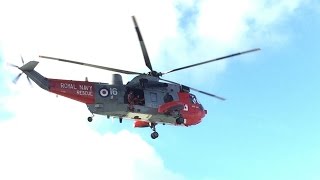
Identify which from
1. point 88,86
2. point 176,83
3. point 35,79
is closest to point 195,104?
point 176,83

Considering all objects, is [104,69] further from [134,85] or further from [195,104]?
[195,104]

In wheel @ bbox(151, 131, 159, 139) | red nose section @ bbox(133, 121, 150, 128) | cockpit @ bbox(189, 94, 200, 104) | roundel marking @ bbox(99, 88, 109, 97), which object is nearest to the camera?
roundel marking @ bbox(99, 88, 109, 97)

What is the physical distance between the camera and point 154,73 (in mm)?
80688

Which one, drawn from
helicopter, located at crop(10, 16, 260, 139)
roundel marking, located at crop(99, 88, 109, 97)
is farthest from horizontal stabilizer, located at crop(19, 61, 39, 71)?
roundel marking, located at crop(99, 88, 109, 97)

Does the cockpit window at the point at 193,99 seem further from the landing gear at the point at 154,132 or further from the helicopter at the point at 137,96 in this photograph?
the landing gear at the point at 154,132

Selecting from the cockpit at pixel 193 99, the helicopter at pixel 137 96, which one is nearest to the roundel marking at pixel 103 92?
the helicopter at pixel 137 96

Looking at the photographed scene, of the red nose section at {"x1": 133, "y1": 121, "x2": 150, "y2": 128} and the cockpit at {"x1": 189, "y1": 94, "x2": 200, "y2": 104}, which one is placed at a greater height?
the cockpit at {"x1": 189, "y1": 94, "x2": 200, "y2": 104}

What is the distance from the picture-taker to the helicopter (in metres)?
74.8

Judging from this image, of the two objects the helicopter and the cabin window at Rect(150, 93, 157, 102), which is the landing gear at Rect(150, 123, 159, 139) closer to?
the helicopter

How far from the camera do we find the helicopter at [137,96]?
7475 cm

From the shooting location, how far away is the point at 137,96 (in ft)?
255

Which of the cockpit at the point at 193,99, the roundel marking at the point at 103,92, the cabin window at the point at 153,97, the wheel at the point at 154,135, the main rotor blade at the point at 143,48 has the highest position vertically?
the main rotor blade at the point at 143,48

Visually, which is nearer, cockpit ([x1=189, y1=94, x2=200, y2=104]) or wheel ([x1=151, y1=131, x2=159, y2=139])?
wheel ([x1=151, y1=131, x2=159, y2=139])

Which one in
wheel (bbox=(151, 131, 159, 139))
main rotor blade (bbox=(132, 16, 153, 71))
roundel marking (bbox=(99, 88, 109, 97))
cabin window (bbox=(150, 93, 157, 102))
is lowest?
wheel (bbox=(151, 131, 159, 139))
